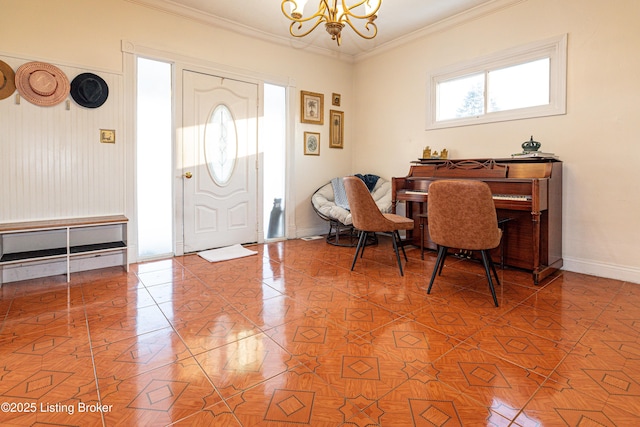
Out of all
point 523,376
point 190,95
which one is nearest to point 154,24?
point 190,95

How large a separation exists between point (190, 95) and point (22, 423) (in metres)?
3.61

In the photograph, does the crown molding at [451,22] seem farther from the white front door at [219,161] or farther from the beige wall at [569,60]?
the white front door at [219,161]

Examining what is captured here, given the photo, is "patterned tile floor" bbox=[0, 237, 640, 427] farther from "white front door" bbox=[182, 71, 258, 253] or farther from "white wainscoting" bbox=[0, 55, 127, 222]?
"white front door" bbox=[182, 71, 258, 253]

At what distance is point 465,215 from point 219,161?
311 centimetres

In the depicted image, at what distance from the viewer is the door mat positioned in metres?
3.98

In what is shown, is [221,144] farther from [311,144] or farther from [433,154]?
[433,154]

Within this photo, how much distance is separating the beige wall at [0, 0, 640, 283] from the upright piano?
259 millimetres

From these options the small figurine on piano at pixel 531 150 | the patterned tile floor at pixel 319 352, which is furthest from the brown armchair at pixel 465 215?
the small figurine on piano at pixel 531 150

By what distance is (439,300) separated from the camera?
8.82ft

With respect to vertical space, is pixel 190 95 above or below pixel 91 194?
above

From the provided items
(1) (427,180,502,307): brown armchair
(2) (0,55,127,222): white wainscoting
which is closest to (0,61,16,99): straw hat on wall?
(2) (0,55,127,222): white wainscoting

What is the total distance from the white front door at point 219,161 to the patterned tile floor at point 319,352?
1.30 m

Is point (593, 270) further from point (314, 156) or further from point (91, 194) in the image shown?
point (91, 194)

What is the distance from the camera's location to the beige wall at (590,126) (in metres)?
3.08
